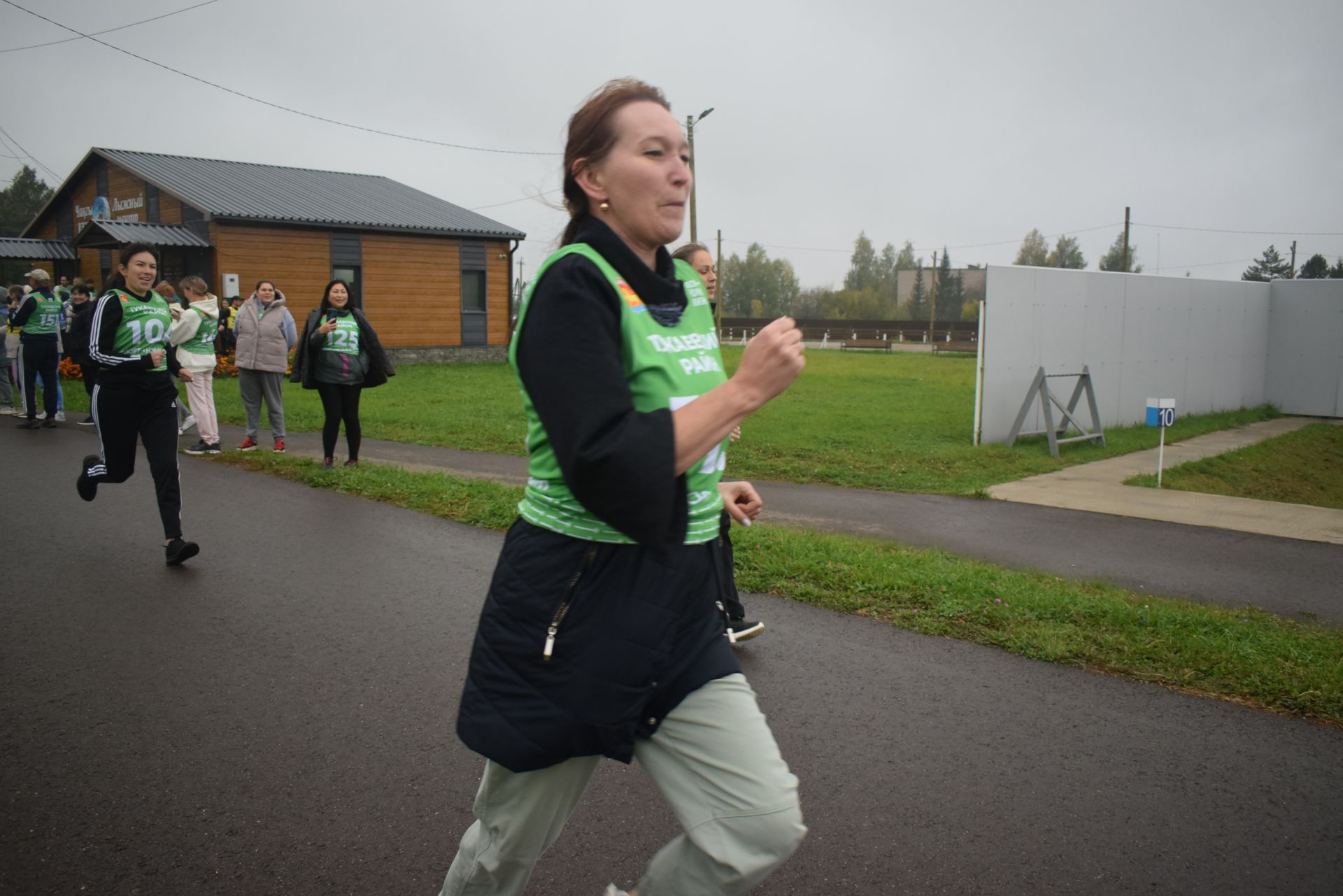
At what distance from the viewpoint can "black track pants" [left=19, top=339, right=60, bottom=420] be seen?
47.2ft

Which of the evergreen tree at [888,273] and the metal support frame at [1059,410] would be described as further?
the evergreen tree at [888,273]

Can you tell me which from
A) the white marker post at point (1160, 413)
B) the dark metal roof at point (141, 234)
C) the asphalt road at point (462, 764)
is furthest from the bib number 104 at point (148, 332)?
the dark metal roof at point (141, 234)

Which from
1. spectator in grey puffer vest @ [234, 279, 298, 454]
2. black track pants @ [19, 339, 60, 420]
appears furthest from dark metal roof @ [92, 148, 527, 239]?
spectator in grey puffer vest @ [234, 279, 298, 454]

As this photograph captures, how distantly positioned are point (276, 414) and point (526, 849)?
11.0m

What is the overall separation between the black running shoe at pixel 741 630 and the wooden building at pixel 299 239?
80.1 feet

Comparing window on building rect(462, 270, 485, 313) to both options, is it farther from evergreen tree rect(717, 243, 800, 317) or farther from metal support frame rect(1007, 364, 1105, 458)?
evergreen tree rect(717, 243, 800, 317)

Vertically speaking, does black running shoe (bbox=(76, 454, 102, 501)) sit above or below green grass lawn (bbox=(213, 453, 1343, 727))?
above

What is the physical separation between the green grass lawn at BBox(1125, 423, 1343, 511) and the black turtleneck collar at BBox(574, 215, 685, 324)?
34.2 ft

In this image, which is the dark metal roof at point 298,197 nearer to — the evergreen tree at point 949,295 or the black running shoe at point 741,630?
the black running shoe at point 741,630

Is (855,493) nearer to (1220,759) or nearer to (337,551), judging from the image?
(337,551)

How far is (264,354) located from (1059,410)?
1027 cm

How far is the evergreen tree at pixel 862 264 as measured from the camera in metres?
137

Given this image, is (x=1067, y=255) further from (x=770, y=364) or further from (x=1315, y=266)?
(x=770, y=364)

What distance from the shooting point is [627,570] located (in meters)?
1.95
